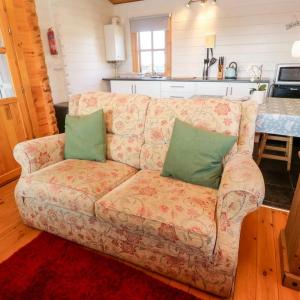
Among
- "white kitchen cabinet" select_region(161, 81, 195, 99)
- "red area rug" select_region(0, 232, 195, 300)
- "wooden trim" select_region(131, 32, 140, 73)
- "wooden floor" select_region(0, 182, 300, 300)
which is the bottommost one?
"wooden floor" select_region(0, 182, 300, 300)

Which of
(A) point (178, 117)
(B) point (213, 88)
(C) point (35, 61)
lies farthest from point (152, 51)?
(A) point (178, 117)

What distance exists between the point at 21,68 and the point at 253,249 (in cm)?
284

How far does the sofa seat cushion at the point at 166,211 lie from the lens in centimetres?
108

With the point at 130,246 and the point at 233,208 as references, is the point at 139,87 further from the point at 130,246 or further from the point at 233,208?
the point at 233,208

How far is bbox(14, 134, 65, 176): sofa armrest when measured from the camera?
164 cm

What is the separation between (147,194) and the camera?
1.32m

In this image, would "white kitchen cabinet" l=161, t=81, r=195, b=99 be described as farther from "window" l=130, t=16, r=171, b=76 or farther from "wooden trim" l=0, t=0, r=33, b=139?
"wooden trim" l=0, t=0, r=33, b=139

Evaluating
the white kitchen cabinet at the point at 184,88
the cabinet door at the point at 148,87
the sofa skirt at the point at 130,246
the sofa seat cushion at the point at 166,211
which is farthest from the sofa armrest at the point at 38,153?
the cabinet door at the point at 148,87

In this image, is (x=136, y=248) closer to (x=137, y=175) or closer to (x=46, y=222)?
(x=137, y=175)

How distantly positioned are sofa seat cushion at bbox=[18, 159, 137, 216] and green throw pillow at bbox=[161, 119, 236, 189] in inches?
17.0

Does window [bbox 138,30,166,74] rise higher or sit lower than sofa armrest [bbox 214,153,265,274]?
higher

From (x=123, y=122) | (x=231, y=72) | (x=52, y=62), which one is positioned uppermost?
(x=52, y=62)

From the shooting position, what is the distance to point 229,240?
3.56 feet

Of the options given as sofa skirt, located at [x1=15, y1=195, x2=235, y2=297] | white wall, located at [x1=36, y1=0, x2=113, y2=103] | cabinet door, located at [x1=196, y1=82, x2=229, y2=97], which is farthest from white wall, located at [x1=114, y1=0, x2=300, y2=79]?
sofa skirt, located at [x1=15, y1=195, x2=235, y2=297]
